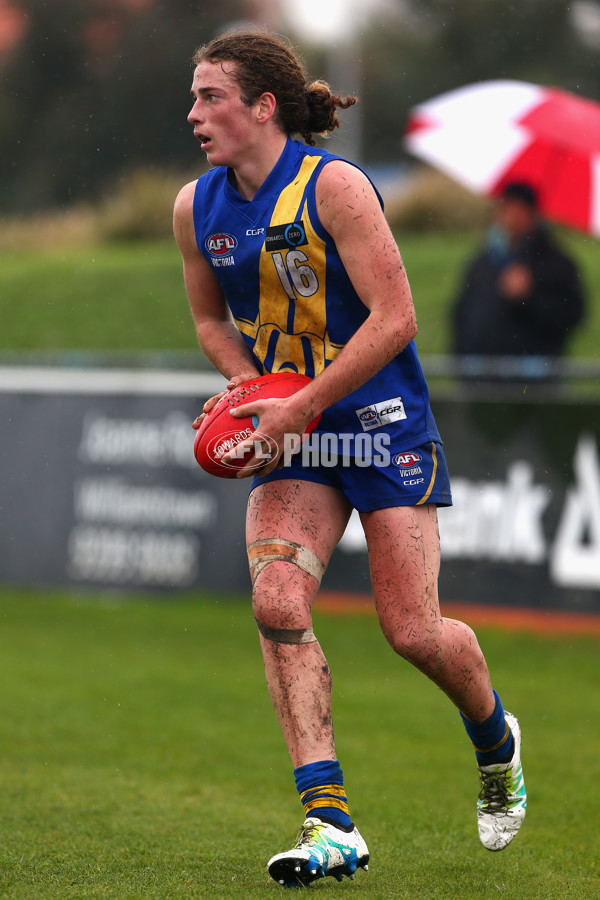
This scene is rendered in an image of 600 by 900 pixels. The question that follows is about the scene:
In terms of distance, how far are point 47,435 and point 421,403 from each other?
666 centimetres

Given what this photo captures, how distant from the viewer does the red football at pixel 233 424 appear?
376 cm

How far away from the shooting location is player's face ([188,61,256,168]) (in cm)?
383

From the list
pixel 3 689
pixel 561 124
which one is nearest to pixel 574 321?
pixel 561 124

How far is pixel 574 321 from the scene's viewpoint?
9.02 meters

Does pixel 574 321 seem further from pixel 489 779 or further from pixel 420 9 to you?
pixel 420 9

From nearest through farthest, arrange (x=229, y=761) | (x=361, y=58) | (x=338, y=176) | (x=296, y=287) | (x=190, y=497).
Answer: (x=338, y=176) → (x=296, y=287) → (x=229, y=761) → (x=190, y=497) → (x=361, y=58)

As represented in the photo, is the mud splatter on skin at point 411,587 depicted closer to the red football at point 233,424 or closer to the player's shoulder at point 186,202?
the red football at point 233,424

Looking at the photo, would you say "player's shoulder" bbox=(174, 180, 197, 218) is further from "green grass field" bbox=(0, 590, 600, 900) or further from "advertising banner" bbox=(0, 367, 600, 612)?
"advertising banner" bbox=(0, 367, 600, 612)

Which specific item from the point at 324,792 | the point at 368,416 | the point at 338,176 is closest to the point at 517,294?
the point at 368,416

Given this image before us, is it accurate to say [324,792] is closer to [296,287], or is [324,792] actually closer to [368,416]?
[368,416]

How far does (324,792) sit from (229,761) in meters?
2.19

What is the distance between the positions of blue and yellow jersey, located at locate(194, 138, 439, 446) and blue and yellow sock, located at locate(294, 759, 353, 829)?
3.34 feet

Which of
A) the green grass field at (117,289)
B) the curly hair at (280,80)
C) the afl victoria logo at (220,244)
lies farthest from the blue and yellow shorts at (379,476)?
the green grass field at (117,289)

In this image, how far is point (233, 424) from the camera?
3779 mm
